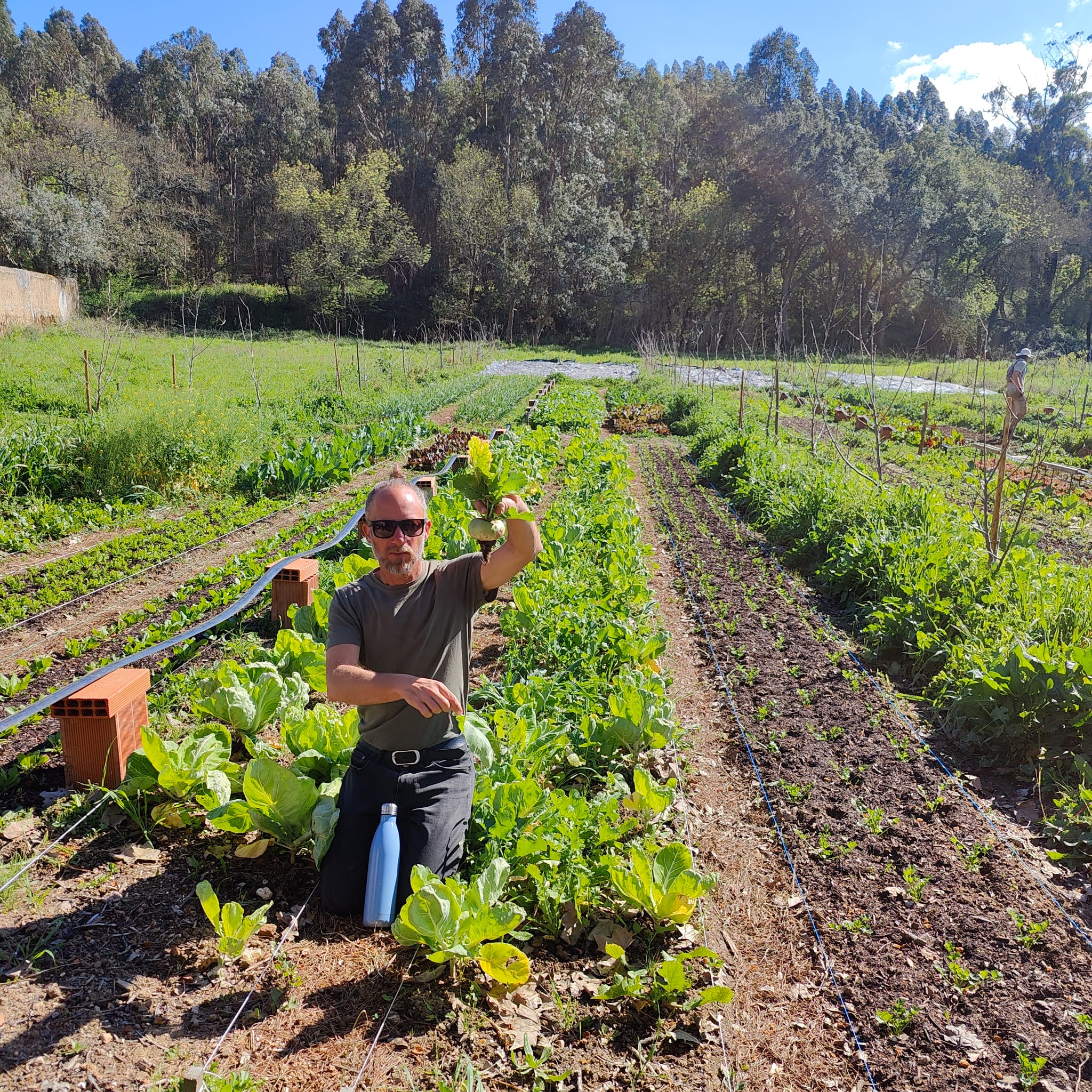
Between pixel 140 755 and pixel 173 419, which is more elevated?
pixel 173 419

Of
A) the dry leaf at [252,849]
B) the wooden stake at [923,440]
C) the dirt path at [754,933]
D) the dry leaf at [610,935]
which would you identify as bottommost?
the dirt path at [754,933]

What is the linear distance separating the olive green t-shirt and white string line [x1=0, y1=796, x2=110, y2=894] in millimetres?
1275

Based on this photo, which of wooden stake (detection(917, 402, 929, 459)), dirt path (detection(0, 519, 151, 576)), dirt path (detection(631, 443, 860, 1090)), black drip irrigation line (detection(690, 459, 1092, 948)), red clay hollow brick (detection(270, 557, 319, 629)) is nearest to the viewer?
dirt path (detection(631, 443, 860, 1090))

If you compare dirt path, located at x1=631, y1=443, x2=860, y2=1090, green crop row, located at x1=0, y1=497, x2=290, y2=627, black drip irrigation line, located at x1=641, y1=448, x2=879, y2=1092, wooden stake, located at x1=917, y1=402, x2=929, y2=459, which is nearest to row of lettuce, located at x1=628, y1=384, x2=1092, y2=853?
black drip irrigation line, located at x1=641, y1=448, x2=879, y2=1092

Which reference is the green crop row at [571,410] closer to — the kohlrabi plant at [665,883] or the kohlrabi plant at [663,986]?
the kohlrabi plant at [665,883]

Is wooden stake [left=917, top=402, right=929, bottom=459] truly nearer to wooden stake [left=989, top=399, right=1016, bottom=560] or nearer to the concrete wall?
wooden stake [left=989, top=399, right=1016, bottom=560]

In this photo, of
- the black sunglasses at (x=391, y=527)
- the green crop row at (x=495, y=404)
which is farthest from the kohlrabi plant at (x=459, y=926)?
the green crop row at (x=495, y=404)

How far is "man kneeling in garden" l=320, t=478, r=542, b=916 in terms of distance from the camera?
2.80 m

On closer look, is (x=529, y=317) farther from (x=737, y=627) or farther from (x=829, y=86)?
(x=829, y=86)

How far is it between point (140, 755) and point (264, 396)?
565 inches

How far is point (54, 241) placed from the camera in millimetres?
28484

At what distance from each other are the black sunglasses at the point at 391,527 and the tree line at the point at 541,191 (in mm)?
36714

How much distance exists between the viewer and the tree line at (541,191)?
3938 centimetres

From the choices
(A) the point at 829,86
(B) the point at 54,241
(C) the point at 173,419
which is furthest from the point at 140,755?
(A) the point at 829,86
